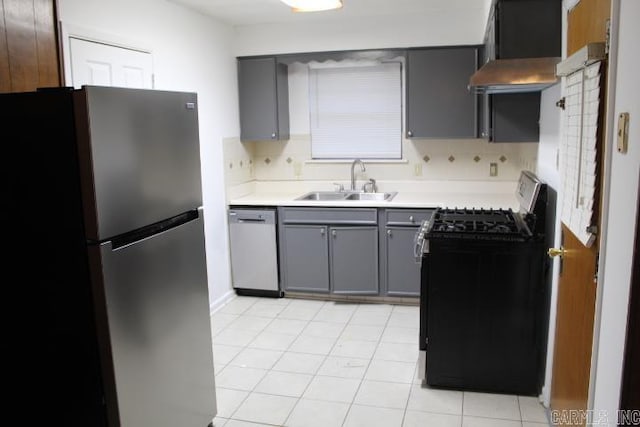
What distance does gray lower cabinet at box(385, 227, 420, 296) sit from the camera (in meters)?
4.44

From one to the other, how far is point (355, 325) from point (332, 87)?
2.26m

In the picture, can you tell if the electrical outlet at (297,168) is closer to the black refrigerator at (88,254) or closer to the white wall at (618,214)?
the black refrigerator at (88,254)

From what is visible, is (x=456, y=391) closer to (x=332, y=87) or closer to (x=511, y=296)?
(x=511, y=296)

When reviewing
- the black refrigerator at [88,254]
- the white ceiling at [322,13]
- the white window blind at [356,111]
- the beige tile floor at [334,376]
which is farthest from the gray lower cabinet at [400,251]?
the black refrigerator at [88,254]

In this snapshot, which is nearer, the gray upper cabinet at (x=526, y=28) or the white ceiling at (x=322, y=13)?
the gray upper cabinet at (x=526, y=28)

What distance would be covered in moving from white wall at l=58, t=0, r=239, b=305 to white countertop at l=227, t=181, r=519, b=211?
39 cm

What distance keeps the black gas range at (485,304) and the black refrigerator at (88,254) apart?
1.50 m

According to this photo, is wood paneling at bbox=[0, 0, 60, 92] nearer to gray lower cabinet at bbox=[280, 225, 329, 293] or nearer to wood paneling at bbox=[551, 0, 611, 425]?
wood paneling at bbox=[551, 0, 611, 425]

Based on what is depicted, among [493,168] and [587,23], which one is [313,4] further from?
[493,168]

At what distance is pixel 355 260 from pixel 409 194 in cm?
84

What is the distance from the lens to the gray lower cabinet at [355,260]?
4547 millimetres

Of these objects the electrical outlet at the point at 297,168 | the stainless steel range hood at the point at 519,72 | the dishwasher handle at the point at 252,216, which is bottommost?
the dishwasher handle at the point at 252,216

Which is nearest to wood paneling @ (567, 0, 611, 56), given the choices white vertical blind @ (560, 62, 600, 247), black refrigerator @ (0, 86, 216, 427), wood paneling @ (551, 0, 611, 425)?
wood paneling @ (551, 0, 611, 425)

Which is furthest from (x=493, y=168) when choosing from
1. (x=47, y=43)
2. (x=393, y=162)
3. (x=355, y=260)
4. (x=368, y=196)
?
(x=47, y=43)
